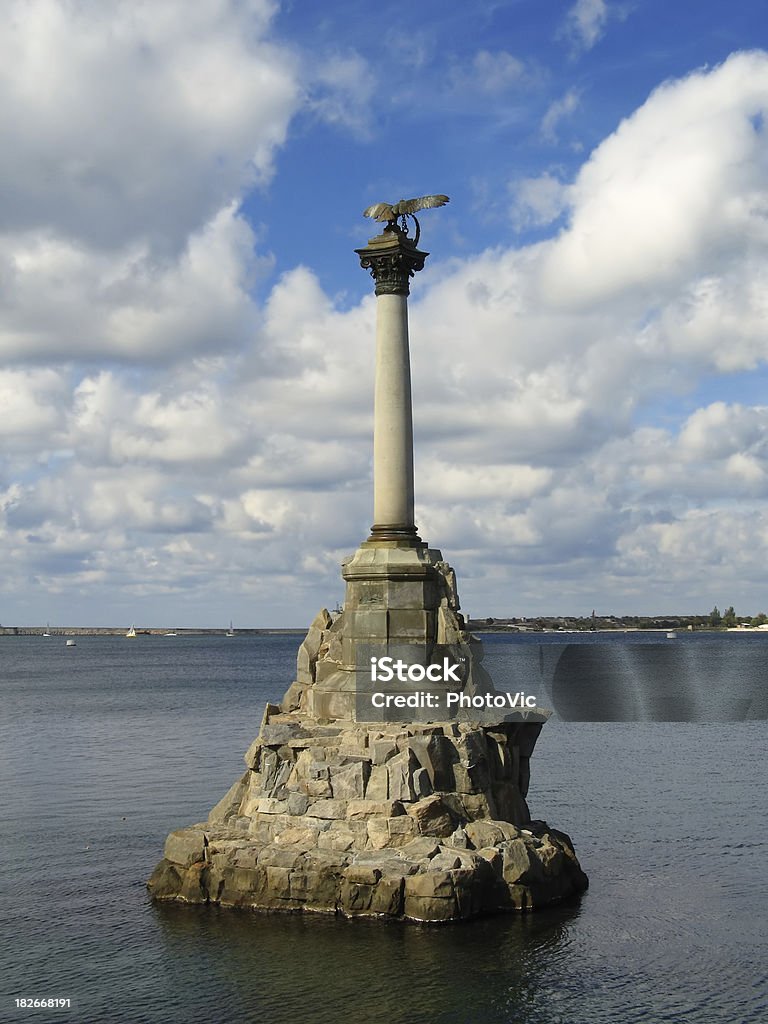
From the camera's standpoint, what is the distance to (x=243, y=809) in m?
21.5

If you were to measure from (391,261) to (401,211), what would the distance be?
135cm

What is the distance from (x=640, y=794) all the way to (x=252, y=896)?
1570cm

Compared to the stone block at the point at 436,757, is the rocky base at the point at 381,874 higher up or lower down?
lower down

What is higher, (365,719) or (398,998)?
(365,719)

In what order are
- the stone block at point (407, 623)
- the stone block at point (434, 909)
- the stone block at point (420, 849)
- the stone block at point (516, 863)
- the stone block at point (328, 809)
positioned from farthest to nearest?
the stone block at point (407, 623) < the stone block at point (328, 809) < the stone block at point (516, 863) < the stone block at point (420, 849) < the stone block at point (434, 909)

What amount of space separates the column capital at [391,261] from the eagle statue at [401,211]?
35cm

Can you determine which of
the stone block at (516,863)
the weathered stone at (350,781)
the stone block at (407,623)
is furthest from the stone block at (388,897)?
the stone block at (407,623)

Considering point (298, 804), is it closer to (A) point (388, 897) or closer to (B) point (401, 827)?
(B) point (401, 827)

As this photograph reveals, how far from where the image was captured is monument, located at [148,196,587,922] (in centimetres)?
1930

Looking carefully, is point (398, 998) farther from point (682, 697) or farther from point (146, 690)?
point (146, 690)

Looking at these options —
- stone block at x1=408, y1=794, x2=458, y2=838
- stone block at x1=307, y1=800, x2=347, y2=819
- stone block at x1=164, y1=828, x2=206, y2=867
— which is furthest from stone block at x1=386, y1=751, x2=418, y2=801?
stone block at x1=164, y1=828, x2=206, y2=867

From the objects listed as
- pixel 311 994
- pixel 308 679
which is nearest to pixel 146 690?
pixel 308 679

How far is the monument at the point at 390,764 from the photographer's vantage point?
1930 centimetres

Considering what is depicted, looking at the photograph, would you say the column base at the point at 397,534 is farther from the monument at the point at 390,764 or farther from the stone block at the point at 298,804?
the stone block at the point at 298,804
